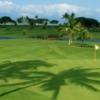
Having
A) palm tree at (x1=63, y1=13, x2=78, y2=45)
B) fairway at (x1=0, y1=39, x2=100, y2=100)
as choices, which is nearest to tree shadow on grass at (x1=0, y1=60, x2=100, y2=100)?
fairway at (x1=0, y1=39, x2=100, y2=100)

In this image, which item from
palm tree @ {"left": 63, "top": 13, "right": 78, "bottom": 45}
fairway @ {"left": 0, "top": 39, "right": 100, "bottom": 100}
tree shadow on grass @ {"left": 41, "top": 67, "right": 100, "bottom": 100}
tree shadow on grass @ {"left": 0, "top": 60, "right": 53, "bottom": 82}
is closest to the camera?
fairway @ {"left": 0, "top": 39, "right": 100, "bottom": 100}

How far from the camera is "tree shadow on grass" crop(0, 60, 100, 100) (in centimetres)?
2875

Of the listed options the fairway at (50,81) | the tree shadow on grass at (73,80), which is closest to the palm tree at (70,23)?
the fairway at (50,81)

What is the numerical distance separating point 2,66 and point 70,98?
46.8 ft

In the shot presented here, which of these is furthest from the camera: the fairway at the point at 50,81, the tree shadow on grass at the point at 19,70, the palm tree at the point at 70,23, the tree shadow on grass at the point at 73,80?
the palm tree at the point at 70,23

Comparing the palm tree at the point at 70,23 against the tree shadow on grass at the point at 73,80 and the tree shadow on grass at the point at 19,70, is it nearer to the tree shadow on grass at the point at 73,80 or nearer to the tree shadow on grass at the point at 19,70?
the tree shadow on grass at the point at 19,70

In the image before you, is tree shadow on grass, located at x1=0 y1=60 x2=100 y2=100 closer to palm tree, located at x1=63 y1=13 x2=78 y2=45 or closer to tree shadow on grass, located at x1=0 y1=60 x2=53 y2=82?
tree shadow on grass, located at x1=0 y1=60 x2=53 y2=82

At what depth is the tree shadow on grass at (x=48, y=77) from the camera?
28.8 meters

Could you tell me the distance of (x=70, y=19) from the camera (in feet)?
330

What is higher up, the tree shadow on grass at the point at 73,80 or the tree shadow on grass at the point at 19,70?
the tree shadow on grass at the point at 73,80

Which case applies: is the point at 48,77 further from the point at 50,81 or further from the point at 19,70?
the point at 19,70

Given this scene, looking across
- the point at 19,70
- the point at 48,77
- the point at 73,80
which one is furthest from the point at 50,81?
the point at 19,70

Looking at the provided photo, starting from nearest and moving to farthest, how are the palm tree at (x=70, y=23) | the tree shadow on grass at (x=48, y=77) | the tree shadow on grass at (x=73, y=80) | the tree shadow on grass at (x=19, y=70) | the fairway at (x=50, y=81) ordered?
A: the fairway at (x=50, y=81)
the tree shadow on grass at (x=73, y=80)
the tree shadow on grass at (x=48, y=77)
the tree shadow on grass at (x=19, y=70)
the palm tree at (x=70, y=23)

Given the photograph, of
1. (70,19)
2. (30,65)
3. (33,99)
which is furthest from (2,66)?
(70,19)
